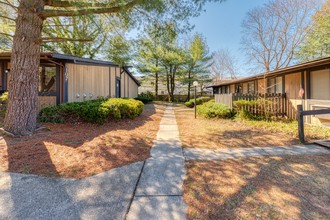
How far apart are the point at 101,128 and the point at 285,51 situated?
2305cm

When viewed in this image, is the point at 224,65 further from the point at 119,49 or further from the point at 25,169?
the point at 25,169

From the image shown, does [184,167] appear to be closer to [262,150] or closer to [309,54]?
[262,150]

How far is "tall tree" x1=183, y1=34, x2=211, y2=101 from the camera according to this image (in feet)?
77.4

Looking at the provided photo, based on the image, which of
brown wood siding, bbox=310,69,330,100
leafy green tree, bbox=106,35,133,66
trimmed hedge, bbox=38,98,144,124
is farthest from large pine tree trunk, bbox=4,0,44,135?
brown wood siding, bbox=310,69,330,100

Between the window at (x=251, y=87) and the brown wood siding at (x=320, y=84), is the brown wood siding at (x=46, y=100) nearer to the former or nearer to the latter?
the brown wood siding at (x=320, y=84)

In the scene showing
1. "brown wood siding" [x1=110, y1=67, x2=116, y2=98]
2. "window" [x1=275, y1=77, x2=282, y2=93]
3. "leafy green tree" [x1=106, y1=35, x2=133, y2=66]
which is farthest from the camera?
"brown wood siding" [x1=110, y1=67, x2=116, y2=98]

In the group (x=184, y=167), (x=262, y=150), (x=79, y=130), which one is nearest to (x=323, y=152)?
(x=262, y=150)

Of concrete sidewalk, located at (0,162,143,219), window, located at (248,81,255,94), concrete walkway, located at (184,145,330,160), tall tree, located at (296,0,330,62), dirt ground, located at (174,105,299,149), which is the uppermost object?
tall tree, located at (296,0,330,62)

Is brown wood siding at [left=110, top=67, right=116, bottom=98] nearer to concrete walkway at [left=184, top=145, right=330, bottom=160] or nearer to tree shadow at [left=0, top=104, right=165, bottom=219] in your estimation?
tree shadow at [left=0, top=104, right=165, bottom=219]

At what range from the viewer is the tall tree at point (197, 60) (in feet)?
77.4

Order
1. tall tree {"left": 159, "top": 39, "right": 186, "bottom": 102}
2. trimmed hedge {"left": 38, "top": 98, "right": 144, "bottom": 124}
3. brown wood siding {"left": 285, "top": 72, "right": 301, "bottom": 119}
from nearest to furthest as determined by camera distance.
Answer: trimmed hedge {"left": 38, "top": 98, "right": 144, "bottom": 124} → brown wood siding {"left": 285, "top": 72, "right": 301, "bottom": 119} → tall tree {"left": 159, "top": 39, "right": 186, "bottom": 102}

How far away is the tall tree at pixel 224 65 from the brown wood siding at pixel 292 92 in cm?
2069

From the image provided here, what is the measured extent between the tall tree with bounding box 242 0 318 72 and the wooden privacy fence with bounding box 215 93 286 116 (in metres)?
14.3

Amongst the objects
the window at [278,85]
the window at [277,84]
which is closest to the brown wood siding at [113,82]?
the window at [277,84]
